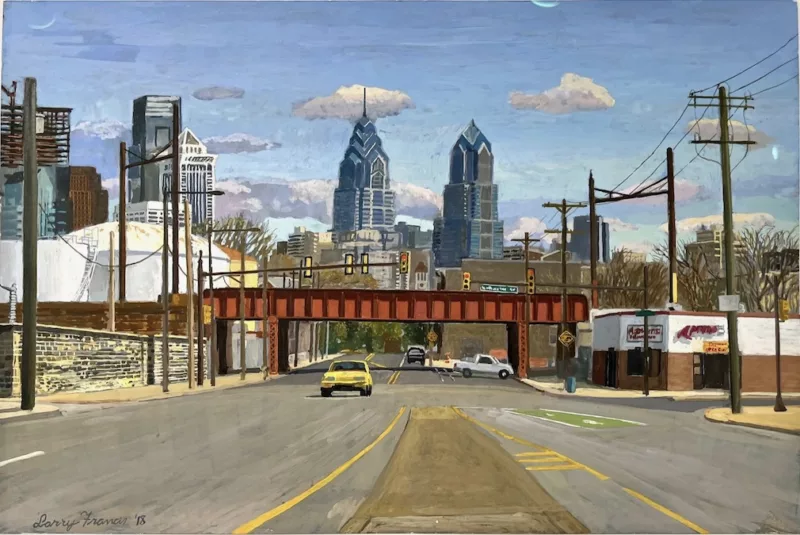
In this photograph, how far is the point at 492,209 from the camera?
49250 millimetres

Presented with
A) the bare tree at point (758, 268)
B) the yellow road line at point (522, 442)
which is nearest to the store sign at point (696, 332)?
the bare tree at point (758, 268)

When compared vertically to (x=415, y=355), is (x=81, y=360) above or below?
above

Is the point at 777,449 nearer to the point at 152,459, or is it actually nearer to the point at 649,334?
the point at 152,459

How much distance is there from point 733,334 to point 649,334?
28216mm

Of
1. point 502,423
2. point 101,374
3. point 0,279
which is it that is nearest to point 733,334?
point 502,423

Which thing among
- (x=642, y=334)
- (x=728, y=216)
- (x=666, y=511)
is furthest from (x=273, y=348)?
(x=666, y=511)

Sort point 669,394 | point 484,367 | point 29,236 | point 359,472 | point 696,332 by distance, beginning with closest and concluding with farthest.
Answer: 1. point 359,472
2. point 29,236
3. point 669,394
4. point 696,332
5. point 484,367

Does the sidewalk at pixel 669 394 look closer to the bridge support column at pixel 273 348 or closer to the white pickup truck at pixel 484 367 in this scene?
the white pickup truck at pixel 484 367

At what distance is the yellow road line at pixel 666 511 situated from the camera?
12453 millimetres

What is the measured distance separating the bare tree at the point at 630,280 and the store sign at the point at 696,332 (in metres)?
48.2

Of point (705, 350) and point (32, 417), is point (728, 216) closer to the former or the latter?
point (32, 417)

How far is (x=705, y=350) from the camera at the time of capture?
211 feet

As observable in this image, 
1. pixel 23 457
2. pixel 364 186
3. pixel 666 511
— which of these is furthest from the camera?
pixel 364 186

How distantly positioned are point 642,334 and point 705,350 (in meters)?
3.99
